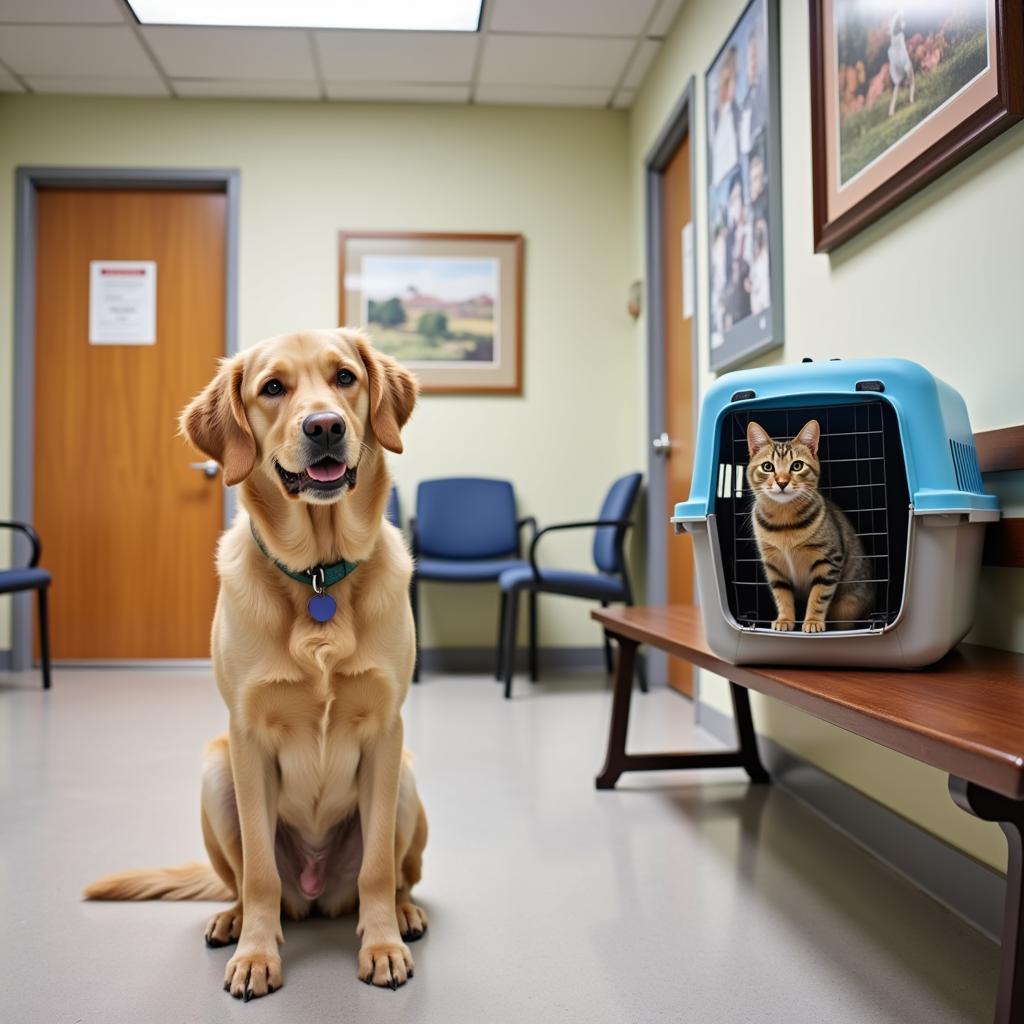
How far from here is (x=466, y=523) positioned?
4.28m

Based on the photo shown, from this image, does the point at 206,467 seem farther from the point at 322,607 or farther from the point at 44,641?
the point at 322,607

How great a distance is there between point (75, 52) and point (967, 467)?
411 cm

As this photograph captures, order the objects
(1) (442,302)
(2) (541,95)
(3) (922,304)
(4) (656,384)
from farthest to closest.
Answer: (1) (442,302)
(2) (541,95)
(4) (656,384)
(3) (922,304)

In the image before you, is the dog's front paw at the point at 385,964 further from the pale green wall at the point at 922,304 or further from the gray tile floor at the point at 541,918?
the pale green wall at the point at 922,304

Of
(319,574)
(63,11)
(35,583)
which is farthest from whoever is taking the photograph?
(35,583)

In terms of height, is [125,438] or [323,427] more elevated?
[125,438]

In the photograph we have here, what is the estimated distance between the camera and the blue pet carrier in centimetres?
126

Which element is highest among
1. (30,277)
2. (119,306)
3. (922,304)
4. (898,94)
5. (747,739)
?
(30,277)

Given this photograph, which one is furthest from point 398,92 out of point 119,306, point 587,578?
point 587,578

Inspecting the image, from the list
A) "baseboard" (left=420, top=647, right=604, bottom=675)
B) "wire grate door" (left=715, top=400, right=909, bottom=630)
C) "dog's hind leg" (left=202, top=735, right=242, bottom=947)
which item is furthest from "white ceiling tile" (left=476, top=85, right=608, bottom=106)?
"dog's hind leg" (left=202, top=735, right=242, bottom=947)

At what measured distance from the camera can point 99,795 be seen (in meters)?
2.25

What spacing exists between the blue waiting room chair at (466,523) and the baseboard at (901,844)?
6.85 feet

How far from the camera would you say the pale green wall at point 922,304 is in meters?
1.41

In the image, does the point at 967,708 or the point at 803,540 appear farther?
the point at 803,540
